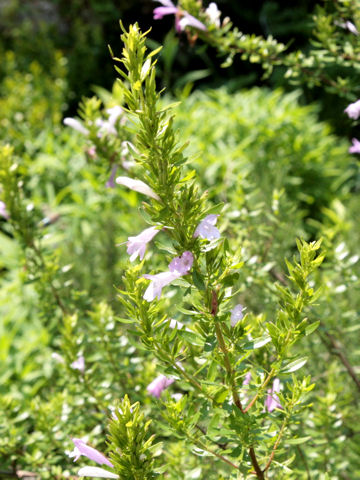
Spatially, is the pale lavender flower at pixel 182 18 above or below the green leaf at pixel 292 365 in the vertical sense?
above

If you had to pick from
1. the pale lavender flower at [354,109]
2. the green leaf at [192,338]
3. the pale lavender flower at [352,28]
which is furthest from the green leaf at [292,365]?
the pale lavender flower at [352,28]

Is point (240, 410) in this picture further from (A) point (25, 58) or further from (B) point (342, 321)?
(A) point (25, 58)

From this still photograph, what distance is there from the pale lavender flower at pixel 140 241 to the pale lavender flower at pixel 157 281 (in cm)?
4

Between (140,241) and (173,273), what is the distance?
76 millimetres

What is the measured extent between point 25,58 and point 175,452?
540 centimetres

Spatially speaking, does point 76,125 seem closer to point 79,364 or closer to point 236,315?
point 79,364

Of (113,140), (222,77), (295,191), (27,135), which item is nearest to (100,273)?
(113,140)

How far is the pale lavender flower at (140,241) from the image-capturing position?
0.68 meters

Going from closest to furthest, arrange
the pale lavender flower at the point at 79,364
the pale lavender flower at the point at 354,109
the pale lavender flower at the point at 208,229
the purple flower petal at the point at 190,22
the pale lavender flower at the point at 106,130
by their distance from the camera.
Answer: the pale lavender flower at the point at 208,229 < the pale lavender flower at the point at 354,109 < the pale lavender flower at the point at 79,364 < the purple flower petal at the point at 190,22 < the pale lavender flower at the point at 106,130

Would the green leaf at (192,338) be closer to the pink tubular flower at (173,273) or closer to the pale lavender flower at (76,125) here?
the pink tubular flower at (173,273)

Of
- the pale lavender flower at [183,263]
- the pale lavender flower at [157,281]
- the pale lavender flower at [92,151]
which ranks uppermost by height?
the pale lavender flower at [183,263]

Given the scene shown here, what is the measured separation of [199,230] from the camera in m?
0.64

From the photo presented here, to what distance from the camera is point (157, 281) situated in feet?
2.19

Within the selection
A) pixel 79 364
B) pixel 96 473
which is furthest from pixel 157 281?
pixel 79 364
